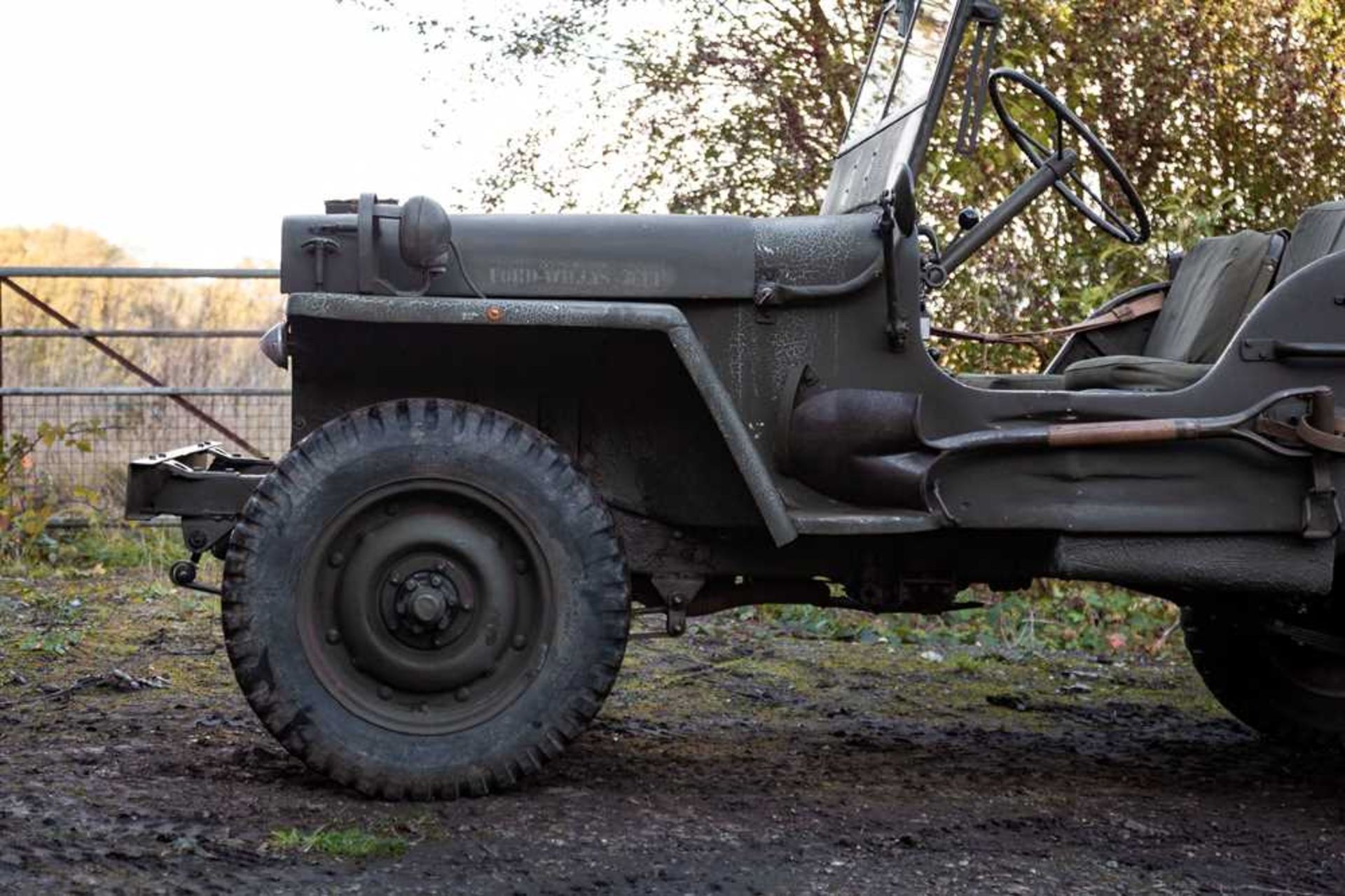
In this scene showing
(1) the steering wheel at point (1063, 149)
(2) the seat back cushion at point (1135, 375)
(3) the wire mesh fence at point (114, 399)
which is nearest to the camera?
(2) the seat back cushion at point (1135, 375)

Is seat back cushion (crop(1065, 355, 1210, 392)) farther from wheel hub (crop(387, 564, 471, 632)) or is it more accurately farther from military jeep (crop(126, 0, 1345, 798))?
wheel hub (crop(387, 564, 471, 632))

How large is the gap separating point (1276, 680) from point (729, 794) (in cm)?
200

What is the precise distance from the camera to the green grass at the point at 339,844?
340cm

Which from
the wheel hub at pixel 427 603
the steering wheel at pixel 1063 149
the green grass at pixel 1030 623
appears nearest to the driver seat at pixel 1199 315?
the steering wheel at pixel 1063 149

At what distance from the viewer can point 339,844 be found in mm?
3426

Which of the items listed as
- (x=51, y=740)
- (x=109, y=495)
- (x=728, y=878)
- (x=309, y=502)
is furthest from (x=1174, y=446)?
(x=109, y=495)

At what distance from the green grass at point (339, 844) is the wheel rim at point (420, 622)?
412 mm

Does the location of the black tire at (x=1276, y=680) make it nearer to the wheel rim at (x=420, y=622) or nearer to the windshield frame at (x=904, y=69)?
the windshield frame at (x=904, y=69)

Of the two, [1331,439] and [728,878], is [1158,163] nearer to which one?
[1331,439]

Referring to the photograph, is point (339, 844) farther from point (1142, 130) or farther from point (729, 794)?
point (1142, 130)

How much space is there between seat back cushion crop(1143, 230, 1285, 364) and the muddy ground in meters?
1.21

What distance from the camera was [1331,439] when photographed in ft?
13.3

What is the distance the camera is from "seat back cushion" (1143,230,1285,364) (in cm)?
467

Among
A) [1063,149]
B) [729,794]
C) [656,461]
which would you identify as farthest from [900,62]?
[729,794]
